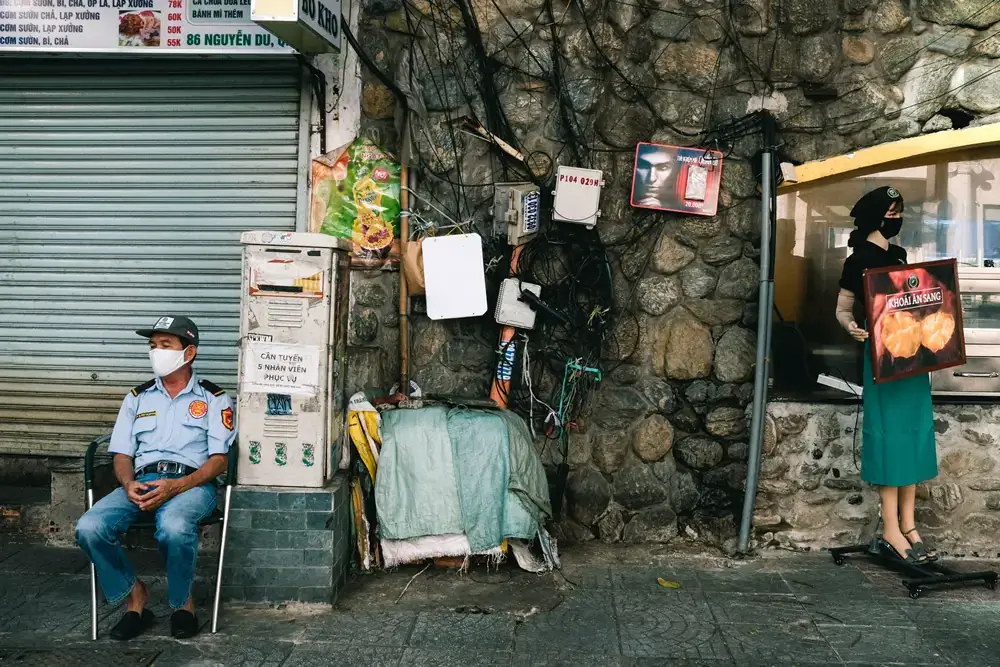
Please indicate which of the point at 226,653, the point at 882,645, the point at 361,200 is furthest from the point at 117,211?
the point at 882,645

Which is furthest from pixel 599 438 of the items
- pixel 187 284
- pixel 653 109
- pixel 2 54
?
pixel 2 54

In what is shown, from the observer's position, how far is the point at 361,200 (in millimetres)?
5781

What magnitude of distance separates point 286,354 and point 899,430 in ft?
11.7

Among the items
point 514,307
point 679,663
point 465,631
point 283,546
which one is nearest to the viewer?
point 679,663

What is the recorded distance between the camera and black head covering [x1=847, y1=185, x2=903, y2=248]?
515cm

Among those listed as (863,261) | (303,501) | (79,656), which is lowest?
(79,656)

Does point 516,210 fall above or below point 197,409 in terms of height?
above

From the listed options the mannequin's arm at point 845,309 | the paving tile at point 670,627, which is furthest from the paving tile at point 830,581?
the mannequin's arm at point 845,309

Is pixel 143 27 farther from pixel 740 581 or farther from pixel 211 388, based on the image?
pixel 740 581

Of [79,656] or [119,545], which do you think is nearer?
[79,656]

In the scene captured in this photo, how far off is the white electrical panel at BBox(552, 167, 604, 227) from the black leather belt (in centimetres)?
267

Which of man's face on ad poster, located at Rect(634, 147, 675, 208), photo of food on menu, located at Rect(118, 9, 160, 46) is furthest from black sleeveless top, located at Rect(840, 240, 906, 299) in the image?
photo of food on menu, located at Rect(118, 9, 160, 46)

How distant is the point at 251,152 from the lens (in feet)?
19.9

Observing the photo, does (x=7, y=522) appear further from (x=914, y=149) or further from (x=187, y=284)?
(x=914, y=149)
